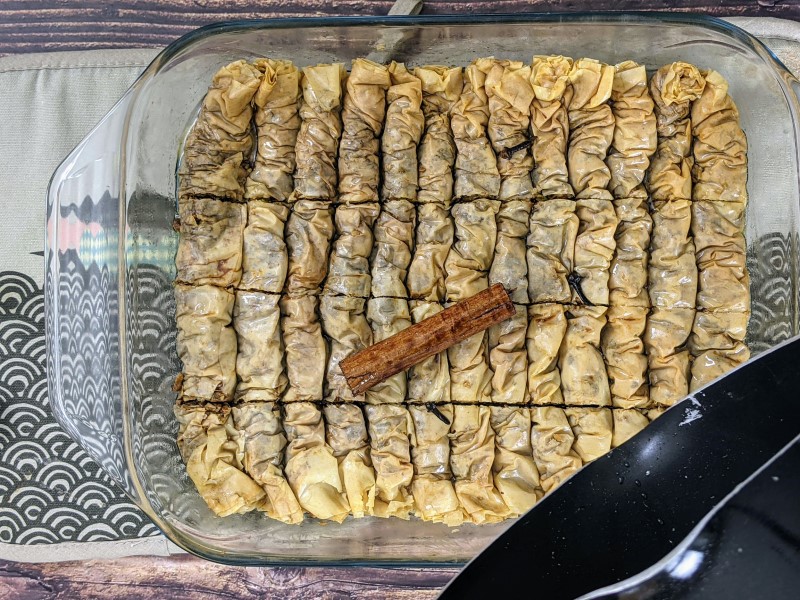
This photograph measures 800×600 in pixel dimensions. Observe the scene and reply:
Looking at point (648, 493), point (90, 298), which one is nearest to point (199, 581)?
point (90, 298)

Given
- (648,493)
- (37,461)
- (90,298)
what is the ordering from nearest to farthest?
(648,493) → (90,298) → (37,461)

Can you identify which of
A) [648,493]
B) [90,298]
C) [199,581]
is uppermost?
[90,298]

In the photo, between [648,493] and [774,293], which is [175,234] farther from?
[774,293]

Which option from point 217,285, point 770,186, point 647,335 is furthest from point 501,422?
point 770,186

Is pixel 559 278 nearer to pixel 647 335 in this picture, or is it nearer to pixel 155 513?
pixel 647 335

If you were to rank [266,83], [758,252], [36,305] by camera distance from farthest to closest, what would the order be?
[36,305]
[758,252]
[266,83]

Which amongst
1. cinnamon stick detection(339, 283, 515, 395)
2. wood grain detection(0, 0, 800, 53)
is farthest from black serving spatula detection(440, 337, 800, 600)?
wood grain detection(0, 0, 800, 53)

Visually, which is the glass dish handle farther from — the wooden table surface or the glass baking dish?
the wooden table surface

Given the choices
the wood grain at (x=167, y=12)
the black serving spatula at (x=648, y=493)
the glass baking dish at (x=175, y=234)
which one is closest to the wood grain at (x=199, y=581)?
the glass baking dish at (x=175, y=234)
